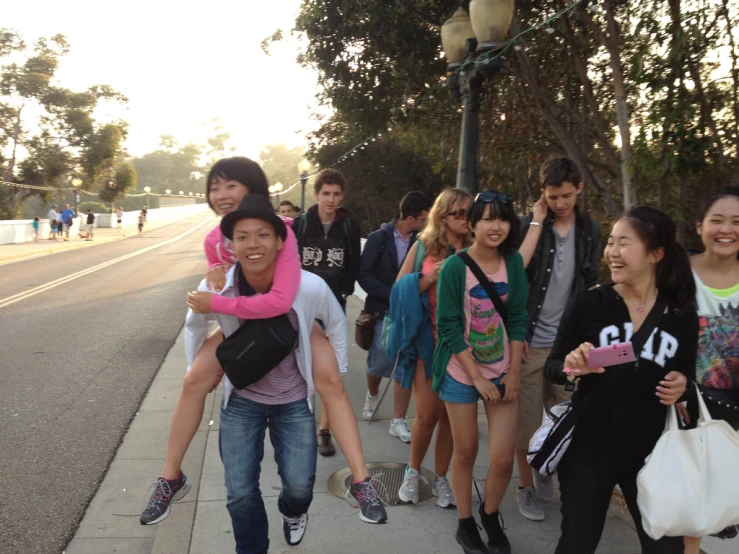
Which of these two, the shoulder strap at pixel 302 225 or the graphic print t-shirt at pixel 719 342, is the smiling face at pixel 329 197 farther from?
the graphic print t-shirt at pixel 719 342

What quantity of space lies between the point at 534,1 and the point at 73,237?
32275mm

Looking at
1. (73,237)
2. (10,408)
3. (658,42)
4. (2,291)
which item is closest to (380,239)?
(658,42)

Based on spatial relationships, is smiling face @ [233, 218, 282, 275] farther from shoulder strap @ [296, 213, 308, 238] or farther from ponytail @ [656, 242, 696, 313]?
shoulder strap @ [296, 213, 308, 238]

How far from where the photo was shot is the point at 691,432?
2203 millimetres

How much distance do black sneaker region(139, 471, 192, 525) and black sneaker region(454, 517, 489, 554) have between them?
142 centimetres

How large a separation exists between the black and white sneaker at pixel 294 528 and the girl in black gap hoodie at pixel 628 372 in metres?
1.25

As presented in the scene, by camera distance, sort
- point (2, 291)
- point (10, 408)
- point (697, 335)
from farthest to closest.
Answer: point (2, 291)
point (10, 408)
point (697, 335)

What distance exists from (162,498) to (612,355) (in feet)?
6.20

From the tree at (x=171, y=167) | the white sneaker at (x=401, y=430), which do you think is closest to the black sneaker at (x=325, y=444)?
the white sneaker at (x=401, y=430)

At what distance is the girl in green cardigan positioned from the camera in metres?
3.06

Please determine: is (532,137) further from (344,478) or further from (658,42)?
(344,478)

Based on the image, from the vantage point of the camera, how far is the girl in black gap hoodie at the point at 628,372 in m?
2.35

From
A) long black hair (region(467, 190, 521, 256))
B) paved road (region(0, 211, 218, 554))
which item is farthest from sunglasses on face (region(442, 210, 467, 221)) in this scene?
paved road (region(0, 211, 218, 554))

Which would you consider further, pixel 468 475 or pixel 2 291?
pixel 2 291
